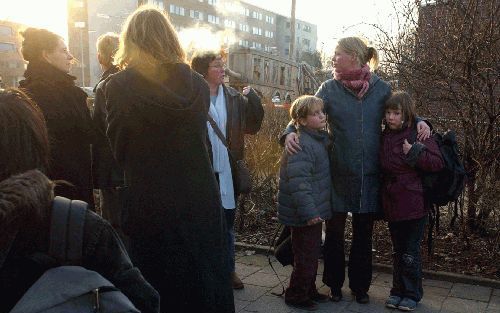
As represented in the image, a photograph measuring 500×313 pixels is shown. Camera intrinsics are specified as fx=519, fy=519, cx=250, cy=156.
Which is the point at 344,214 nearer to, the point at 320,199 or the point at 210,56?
the point at 320,199

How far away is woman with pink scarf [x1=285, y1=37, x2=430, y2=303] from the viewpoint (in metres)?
3.96

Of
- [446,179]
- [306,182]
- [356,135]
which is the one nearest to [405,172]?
[446,179]

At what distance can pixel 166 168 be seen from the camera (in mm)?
2555

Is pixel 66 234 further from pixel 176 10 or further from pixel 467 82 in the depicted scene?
pixel 176 10

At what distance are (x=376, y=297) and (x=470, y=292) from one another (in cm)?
81

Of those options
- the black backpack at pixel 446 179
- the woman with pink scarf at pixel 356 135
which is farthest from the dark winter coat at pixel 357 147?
the black backpack at pixel 446 179

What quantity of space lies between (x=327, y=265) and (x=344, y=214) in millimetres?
454

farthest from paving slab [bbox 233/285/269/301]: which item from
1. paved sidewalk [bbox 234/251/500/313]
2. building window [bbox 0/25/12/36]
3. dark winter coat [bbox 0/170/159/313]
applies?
building window [bbox 0/25/12/36]

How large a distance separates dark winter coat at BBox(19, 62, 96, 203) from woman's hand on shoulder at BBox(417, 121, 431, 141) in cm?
240

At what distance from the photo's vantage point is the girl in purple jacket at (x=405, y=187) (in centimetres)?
381

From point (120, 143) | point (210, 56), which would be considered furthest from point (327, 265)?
point (120, 143)

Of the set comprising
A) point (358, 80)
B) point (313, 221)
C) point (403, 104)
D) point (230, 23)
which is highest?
point (230, 23)

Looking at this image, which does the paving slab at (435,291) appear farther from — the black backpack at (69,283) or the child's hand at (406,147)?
the black backpack at (69,283)

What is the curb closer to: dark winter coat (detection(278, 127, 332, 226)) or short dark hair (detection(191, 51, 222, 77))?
dark winter coat (detection(278, 127, 332, 226))
